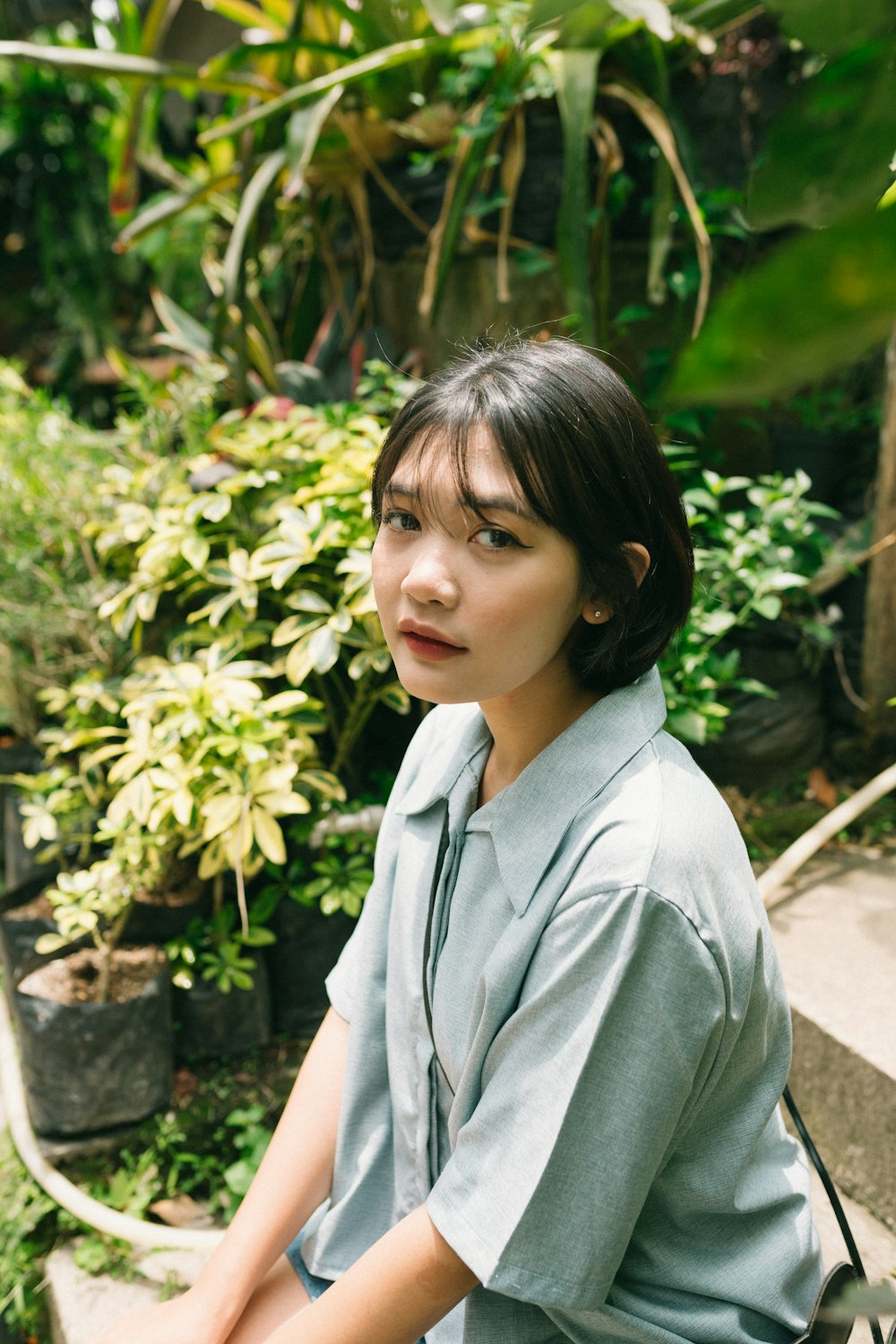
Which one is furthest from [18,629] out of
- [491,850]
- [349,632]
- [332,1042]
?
[491,850]

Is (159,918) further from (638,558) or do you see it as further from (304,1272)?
(638,558)

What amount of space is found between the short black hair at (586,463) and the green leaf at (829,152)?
0.65 m

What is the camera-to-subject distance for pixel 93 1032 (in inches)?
65.9

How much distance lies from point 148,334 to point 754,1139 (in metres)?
5.21

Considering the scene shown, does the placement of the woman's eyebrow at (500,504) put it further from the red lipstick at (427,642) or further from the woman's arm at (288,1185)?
the woman's arm at (288,1185)

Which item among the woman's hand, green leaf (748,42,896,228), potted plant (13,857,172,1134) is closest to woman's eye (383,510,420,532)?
green leaf (748,42,896,228)

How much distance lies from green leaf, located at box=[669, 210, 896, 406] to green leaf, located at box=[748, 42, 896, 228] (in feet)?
0.15

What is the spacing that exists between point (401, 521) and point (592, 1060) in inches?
20.8

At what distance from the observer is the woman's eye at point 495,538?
930 millimetres

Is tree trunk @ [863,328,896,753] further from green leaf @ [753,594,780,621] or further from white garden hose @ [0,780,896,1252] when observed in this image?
green leaf @ [753,594,780,621]

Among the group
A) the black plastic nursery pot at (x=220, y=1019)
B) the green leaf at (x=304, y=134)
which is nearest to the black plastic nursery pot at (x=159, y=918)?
the black plastic nursery pot at (x=220, y=1019)

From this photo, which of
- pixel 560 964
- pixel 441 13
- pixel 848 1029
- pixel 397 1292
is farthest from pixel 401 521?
pixel 441 13

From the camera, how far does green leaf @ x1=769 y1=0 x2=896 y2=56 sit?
10.3 inches

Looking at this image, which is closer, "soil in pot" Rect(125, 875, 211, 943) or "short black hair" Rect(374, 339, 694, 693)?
"short black hair" Rect(374, 339, 694, 693)
